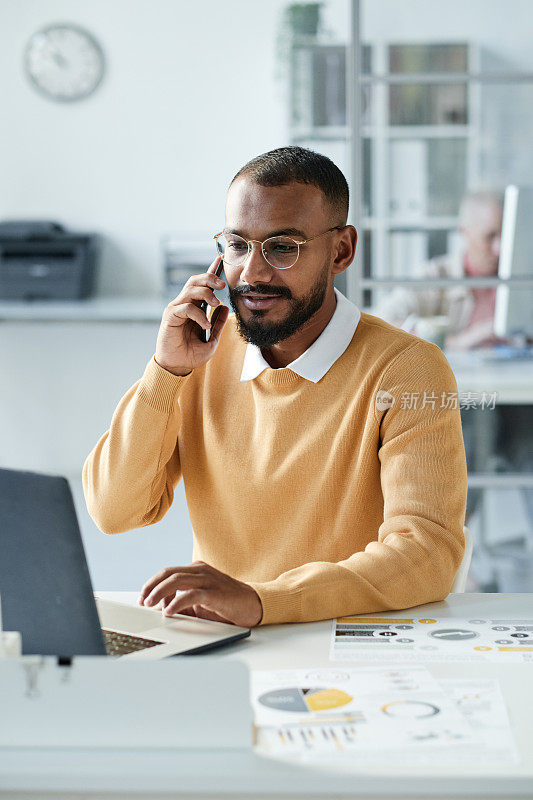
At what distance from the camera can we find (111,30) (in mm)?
4906

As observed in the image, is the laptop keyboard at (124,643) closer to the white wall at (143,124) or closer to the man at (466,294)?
the man at (466,294)

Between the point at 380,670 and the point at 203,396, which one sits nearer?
the point at 380,670

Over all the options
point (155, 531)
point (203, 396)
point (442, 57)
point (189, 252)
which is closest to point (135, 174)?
point (189, 252)

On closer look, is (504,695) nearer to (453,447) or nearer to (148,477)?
(453,447)

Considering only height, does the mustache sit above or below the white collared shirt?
above

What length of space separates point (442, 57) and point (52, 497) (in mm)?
2430

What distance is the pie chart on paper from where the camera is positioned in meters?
0.87

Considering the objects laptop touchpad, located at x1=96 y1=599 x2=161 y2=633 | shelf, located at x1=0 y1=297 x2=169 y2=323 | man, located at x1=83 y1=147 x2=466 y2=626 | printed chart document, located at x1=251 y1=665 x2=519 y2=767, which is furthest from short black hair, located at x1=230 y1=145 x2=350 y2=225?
shelf, located at x1=0 y1=297 x2=169 y2=323

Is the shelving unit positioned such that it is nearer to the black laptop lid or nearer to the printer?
the printer

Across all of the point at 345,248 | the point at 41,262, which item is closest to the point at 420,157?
the point at 345,248

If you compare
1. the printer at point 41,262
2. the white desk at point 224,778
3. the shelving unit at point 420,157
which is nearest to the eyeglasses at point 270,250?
the white desk at point 224,778

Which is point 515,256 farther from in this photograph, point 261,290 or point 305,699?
point 305,699

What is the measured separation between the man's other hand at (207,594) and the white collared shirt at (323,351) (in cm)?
44

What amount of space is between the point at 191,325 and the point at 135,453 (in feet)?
0.67
